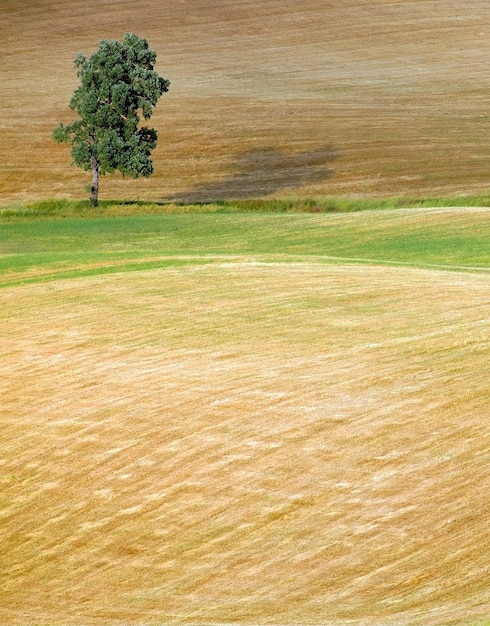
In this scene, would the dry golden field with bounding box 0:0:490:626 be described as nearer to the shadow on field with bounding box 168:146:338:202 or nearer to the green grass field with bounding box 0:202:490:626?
the green grass field with bounding box 0:202:490:626

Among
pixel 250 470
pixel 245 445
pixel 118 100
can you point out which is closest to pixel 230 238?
pixel 118 100

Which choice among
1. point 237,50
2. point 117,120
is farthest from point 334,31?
point 117,120

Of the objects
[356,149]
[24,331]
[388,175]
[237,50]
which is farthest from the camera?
[237,50]

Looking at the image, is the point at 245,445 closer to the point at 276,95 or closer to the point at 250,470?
the point at 250,470

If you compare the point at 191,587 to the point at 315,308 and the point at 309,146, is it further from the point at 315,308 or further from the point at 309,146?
the point at 309,146

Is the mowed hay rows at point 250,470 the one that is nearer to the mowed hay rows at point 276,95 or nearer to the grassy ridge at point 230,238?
the grassy ridge at point 230,238

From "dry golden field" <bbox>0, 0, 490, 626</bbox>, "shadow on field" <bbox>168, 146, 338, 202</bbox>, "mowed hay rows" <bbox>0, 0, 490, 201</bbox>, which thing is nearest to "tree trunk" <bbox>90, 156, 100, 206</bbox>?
"mowed hay rows" <bbox>0, 0, 490, 201</bbox>
